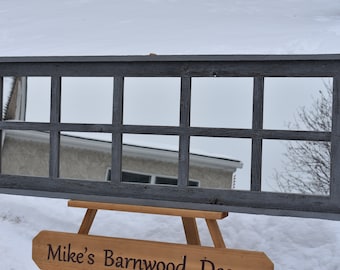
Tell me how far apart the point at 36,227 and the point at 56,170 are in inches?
94.3

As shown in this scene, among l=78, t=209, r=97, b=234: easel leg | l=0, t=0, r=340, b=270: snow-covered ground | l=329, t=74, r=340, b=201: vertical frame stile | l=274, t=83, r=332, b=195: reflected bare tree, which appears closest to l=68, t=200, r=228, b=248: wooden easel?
l=78, t=209, r=97, b=234: easel leg

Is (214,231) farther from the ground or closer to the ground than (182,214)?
closer to the ground

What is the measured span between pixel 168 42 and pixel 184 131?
24.5 ft

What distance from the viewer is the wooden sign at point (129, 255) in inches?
127

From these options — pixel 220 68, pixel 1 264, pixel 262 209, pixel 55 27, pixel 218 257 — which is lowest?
pixel 1 264

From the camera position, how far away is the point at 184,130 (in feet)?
10.6

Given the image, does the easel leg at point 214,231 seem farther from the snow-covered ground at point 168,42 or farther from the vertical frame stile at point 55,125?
the snow-covered ground at point 168,42

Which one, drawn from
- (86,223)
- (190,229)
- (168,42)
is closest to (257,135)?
(190,229)

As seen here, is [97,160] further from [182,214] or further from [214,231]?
[182,214]

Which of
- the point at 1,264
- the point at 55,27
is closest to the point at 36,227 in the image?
the point at 1,264

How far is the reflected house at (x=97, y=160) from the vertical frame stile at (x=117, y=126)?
18.5ft

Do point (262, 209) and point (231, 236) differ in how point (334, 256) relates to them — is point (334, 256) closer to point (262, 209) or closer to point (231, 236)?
point (231, 236)

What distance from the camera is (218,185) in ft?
30.5

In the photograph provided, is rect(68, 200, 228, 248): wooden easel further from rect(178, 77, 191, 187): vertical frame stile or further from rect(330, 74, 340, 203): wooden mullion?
rect(330, 74, 340, 203): wooden mullion
